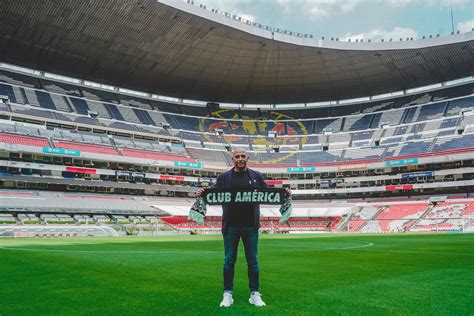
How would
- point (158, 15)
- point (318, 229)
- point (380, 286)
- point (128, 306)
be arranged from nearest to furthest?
point (128, 306)
point (380, 286)
point (158, 15)
point (318, 229)

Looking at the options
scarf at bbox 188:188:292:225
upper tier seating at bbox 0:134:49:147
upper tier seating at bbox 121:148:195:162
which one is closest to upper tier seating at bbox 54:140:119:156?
upper tier seating at bbox 0:134:49:147

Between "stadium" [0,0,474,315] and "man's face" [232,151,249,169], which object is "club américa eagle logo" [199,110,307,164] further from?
"man's face" [232,151,249,169]

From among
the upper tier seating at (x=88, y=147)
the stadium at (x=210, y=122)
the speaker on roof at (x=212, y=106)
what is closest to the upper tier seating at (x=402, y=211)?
the stadium at (x=210, y=122)

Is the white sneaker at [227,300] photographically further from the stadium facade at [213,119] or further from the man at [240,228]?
the stadium facade at [213,119]

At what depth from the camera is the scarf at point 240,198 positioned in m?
5.57

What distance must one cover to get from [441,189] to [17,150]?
6008 cm

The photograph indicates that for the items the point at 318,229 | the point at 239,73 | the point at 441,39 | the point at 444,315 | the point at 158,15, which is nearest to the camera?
the point at 444,315

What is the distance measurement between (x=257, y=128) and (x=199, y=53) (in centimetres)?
2298

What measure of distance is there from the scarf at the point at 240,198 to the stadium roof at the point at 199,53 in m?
43.9

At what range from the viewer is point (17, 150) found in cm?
5016

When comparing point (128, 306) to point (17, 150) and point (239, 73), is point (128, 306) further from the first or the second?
point (239, 73)

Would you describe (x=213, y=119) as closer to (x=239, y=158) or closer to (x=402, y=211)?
(x=402, y=211)

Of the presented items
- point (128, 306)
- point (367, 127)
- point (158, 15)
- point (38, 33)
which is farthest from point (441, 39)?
point (128, 306)

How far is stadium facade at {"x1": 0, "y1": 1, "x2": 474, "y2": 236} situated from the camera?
50.8 meters
